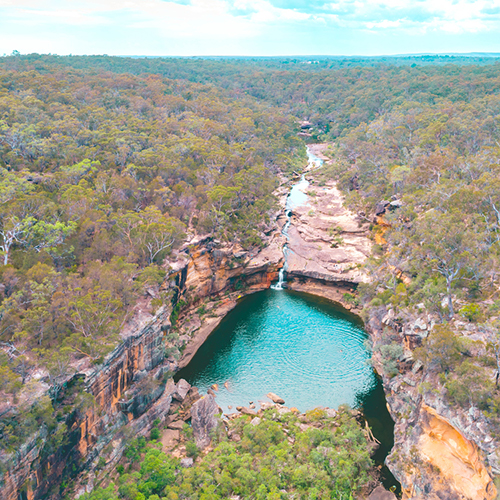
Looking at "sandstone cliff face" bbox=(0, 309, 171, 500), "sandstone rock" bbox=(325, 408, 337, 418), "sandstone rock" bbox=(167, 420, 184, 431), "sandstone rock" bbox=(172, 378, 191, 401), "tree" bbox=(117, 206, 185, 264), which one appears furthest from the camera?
"tree" bbox=(117, 206, 185, 264)

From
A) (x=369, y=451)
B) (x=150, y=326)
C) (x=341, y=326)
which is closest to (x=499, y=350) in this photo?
(x=369, y=451)

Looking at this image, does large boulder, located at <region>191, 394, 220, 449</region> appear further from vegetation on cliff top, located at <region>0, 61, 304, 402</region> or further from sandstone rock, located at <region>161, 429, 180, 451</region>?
vegetation on cliff top, located at <region>0, 61, 304, 402</region>

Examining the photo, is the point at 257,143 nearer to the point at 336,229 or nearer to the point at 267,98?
the point at 336,229

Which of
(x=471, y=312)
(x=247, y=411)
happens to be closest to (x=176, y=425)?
(x=247, y=411)

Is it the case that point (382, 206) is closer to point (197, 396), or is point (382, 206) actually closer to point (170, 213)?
point (170, 213)

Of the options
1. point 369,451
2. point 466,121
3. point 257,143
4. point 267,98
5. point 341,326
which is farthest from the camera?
point 267,98

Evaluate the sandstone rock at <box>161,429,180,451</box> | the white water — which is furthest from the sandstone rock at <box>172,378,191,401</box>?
the white water

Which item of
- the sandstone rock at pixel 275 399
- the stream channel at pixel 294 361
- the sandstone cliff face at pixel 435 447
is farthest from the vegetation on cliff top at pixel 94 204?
the sandstone cliff face at pixel 435 447
